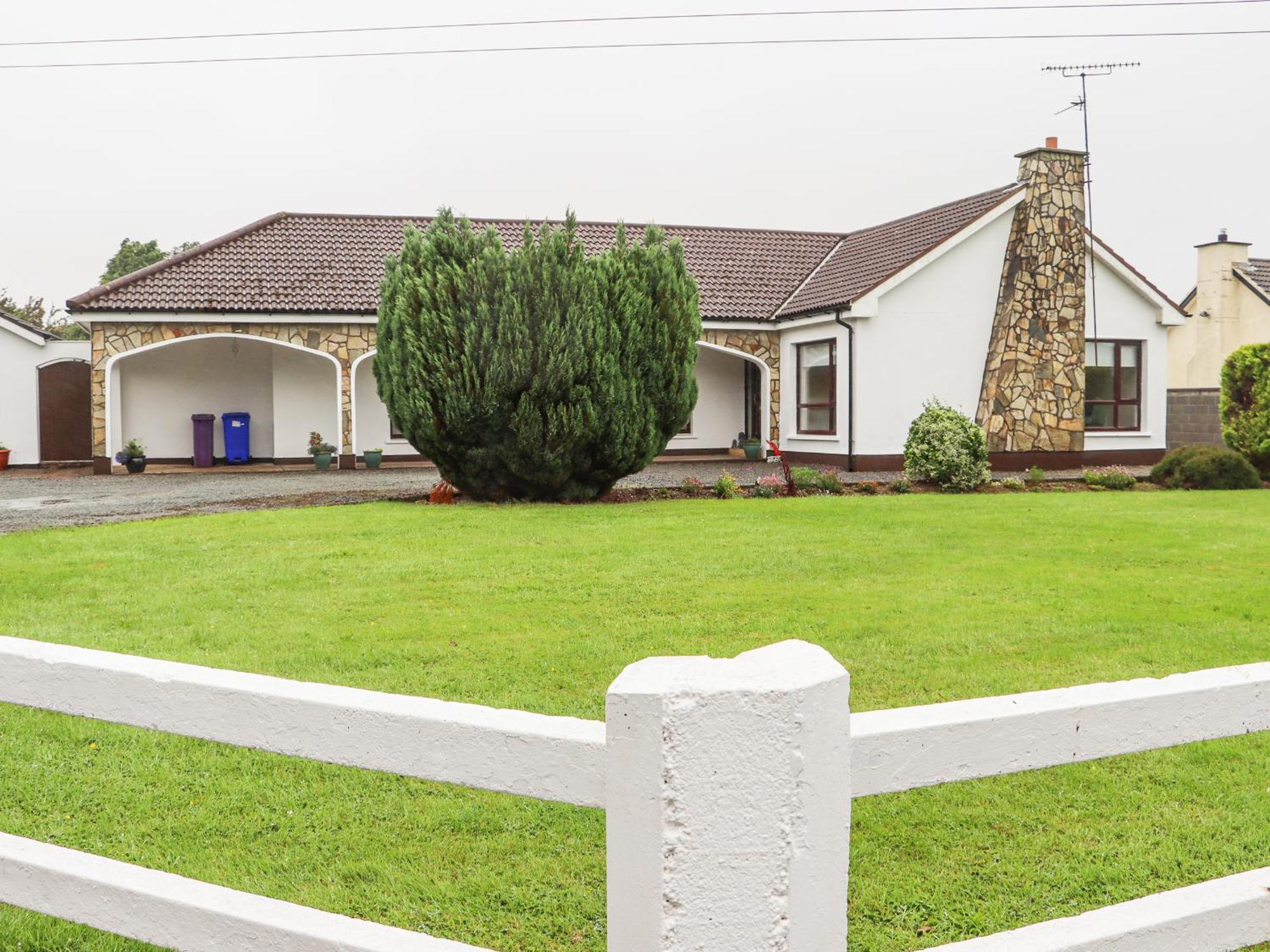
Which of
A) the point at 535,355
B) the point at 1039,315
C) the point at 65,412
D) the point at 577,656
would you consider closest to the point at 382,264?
the point at 65,412

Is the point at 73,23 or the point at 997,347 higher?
the point at 73,23

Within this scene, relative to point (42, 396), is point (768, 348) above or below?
above

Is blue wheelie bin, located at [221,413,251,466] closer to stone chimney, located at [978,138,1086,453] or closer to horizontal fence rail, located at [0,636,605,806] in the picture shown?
stone chimney, located at [978,138,1086,453]

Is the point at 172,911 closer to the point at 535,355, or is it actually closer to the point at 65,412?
the point at 535,355

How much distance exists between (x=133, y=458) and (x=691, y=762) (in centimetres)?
2167

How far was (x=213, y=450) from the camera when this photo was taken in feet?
76.5

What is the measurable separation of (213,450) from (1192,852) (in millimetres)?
22762

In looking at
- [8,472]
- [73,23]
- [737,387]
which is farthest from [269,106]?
[737,387]

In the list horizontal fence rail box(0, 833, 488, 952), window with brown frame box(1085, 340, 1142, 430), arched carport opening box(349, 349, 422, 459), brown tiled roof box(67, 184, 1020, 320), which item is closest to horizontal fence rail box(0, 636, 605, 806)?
horizontal fence rail box(0, 833, 488, 952)

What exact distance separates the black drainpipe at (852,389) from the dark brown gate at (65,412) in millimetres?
16188

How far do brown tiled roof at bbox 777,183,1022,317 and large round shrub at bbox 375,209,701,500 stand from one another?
715cm

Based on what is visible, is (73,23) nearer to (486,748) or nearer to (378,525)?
(378,525)

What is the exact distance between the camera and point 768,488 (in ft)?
49.4

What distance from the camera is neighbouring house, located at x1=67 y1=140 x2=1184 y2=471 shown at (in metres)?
20.3
